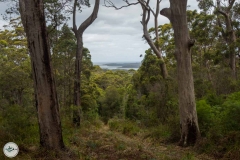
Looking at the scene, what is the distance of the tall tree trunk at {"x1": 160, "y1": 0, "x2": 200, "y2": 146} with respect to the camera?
6961mm

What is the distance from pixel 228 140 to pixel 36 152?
14.0 feet

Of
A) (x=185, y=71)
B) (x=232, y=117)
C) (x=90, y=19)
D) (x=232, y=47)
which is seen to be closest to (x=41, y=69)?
(x=185, y=71)

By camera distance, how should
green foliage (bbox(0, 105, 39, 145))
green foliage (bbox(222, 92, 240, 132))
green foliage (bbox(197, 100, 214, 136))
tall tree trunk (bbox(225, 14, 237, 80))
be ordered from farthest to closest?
tall tree trunk (bbox(225, 14, 237, 80)), green foliage (bbox(197, 100, 214, 136)), green foliage (bbox(222, 92, 240, 132)), green foliage (bbox(0, 105, 39, 145))

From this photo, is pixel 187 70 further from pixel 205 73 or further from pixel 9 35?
pixel 9 35

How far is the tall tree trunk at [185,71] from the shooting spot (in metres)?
6.96

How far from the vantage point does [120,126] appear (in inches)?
476

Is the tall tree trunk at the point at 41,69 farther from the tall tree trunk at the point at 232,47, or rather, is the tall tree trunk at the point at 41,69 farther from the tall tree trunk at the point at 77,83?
the tall tree trunk at the point at 232,47

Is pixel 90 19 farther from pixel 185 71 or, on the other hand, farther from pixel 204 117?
pixel 204 117

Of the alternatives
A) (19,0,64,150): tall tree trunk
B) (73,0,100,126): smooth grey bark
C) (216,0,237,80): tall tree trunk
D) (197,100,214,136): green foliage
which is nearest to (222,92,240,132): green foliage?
(197,100,214,136): green foliage

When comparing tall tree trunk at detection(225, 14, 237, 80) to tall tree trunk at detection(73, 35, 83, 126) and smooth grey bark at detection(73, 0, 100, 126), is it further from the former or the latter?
tall tree trunk at detection(73, 35, 83, 126)

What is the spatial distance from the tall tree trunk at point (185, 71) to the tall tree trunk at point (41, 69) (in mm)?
3622

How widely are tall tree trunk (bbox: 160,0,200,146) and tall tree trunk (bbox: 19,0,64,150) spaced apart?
3.62 meters

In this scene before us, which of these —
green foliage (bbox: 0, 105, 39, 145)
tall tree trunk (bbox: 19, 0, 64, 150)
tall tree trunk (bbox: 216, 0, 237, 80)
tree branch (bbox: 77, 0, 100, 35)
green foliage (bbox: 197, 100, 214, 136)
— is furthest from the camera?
tall tree trunk (bbox: 216, 0, 237, 80)

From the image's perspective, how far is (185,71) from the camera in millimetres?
7008
